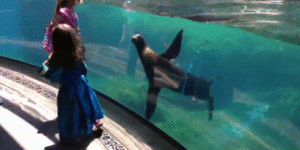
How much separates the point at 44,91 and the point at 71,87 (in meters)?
2.26

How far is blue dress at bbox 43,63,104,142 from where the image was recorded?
7.33ft

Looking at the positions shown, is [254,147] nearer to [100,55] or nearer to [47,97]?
[100,55]

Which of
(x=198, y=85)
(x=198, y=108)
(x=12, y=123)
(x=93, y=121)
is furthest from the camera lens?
(x=198, y=108)

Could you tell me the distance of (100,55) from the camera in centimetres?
1334

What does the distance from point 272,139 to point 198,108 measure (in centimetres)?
1541

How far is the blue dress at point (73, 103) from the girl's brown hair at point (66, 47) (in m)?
0.12

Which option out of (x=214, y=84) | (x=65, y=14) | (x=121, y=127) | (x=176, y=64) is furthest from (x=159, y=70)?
(x=214, y=84)

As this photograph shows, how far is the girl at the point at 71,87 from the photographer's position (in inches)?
81.7

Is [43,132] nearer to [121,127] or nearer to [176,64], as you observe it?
[121,127]

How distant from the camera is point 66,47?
6.81 feet

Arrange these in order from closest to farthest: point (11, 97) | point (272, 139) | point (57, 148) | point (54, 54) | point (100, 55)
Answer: point (54, 54), point (57, 148), point (11, 97), point (100, 55), point (272, 139)

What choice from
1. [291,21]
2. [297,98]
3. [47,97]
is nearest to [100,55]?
[47,97]

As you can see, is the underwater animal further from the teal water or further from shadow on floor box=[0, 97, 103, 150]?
shadow on floor box=[0, 97, 103, 150]

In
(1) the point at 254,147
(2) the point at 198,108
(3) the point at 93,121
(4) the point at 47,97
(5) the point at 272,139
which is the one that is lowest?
(5) the point at 272,139
